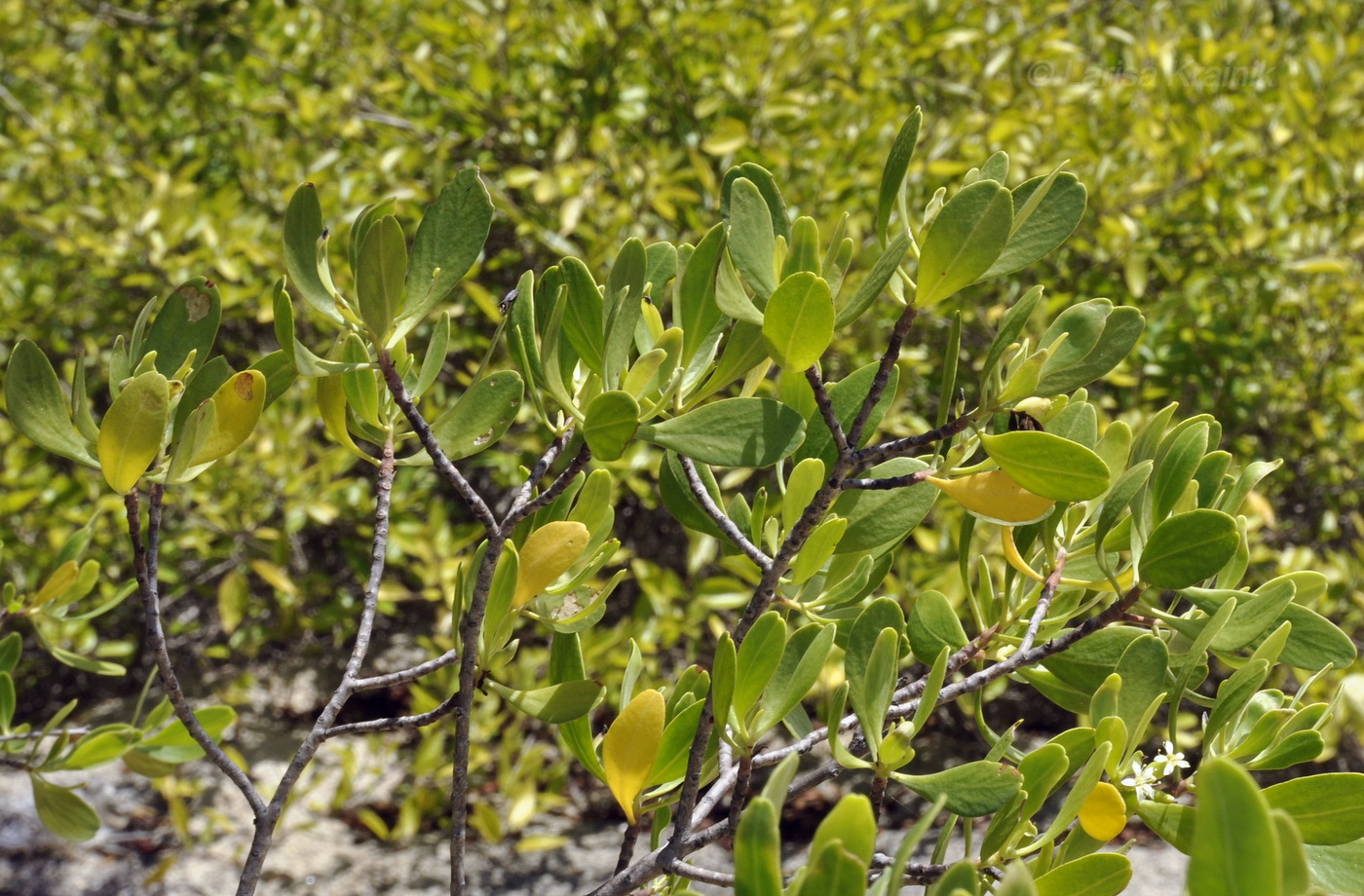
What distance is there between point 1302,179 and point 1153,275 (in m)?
0.41

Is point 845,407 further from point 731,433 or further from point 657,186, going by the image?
point 657,186

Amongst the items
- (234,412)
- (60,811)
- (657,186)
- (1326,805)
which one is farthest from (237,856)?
(1326,805)

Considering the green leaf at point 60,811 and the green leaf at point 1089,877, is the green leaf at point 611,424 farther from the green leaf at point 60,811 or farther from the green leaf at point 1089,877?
the green leaf at point 60,811

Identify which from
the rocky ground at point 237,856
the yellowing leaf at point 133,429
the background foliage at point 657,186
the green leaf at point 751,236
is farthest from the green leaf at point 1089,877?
the rocky ground at point 237,856

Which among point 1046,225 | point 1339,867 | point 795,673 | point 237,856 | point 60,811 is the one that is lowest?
point 237,856

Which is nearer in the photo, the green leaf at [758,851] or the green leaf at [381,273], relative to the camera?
the green leaf at [758,851]

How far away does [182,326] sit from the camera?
751mm

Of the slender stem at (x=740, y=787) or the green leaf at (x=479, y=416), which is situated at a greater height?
the green leaf at (x=479, y=416)

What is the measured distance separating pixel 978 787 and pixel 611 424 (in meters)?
0.29

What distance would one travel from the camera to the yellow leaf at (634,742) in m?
0.64

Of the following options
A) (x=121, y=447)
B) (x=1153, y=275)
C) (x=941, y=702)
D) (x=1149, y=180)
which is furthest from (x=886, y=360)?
(x=1153, y=275)

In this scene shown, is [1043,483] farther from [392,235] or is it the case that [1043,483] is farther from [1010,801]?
[392,235]

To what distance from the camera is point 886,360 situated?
0.58 metres

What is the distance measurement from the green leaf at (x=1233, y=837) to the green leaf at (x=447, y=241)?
504mm
